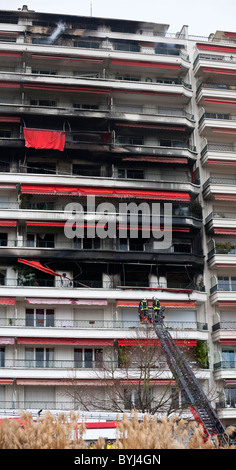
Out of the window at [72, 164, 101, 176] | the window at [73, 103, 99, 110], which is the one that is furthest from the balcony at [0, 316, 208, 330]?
the window at [73, 103, 99, 110]

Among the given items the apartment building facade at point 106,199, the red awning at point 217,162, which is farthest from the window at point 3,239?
the red awning at point 217,162

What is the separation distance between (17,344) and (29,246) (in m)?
7.43

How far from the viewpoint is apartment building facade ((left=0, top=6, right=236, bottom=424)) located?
4041cm

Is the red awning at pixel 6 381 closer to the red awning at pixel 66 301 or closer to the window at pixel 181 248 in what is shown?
the red awning at pixel 66 301

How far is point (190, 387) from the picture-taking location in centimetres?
3219

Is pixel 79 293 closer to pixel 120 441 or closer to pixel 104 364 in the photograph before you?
pixel 104 364

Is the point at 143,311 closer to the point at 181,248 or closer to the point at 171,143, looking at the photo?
the point at 181,248

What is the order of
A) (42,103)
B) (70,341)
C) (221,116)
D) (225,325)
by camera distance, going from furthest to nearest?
(221,116)
(42,103)
(225,325)
(70,341)

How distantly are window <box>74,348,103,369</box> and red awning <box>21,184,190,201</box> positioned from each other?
11.2 m

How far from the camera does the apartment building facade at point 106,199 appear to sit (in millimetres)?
40406

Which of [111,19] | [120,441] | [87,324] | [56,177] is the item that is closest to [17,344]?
[87,324]

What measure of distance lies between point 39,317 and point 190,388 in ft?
45.7

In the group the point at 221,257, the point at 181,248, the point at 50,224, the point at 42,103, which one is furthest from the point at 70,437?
the point at 42,103

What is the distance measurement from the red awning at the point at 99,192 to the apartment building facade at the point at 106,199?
0.27ft
